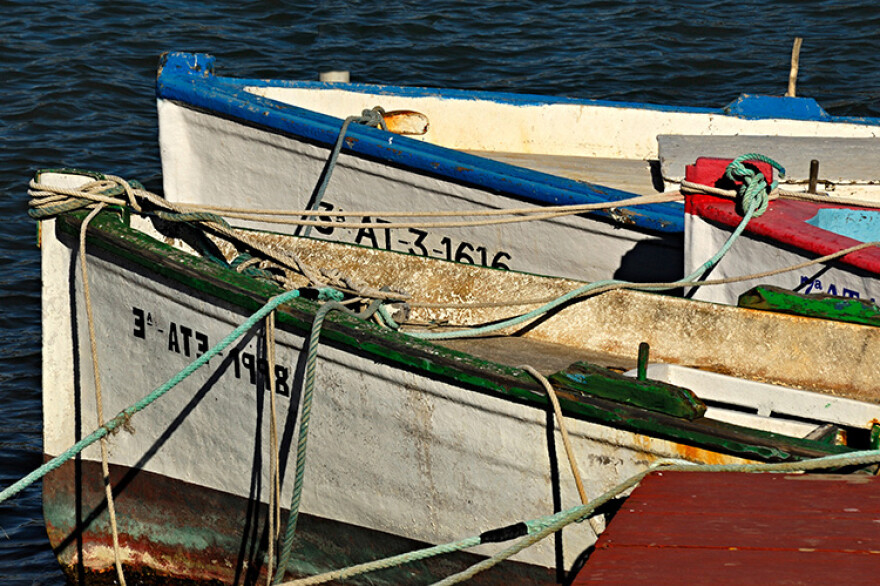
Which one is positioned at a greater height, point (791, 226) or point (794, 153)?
point (794, 153)

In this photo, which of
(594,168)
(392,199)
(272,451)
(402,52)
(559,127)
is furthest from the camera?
(402,52)

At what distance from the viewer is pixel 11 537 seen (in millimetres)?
5910

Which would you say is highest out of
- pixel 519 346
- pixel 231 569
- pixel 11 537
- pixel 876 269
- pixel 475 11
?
pixel 475 11

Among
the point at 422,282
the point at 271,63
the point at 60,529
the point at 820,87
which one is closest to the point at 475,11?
the point at 271,63

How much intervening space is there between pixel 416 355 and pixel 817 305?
5.73 ft

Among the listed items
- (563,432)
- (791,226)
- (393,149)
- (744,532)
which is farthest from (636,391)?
(393,149)

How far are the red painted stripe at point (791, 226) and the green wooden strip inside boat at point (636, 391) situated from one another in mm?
1571

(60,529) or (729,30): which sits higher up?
(729,30)

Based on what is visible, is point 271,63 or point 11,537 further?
point 271,63

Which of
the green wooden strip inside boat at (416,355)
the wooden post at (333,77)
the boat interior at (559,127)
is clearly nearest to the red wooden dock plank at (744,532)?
the green wooden strip inside boat at (416,355)

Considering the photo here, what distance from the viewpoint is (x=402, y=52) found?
487 inches

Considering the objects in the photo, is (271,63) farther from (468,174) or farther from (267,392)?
(267,392)

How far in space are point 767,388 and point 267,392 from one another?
196 cm

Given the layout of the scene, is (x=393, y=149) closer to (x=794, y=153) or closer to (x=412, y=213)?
(x=412, y=213)
